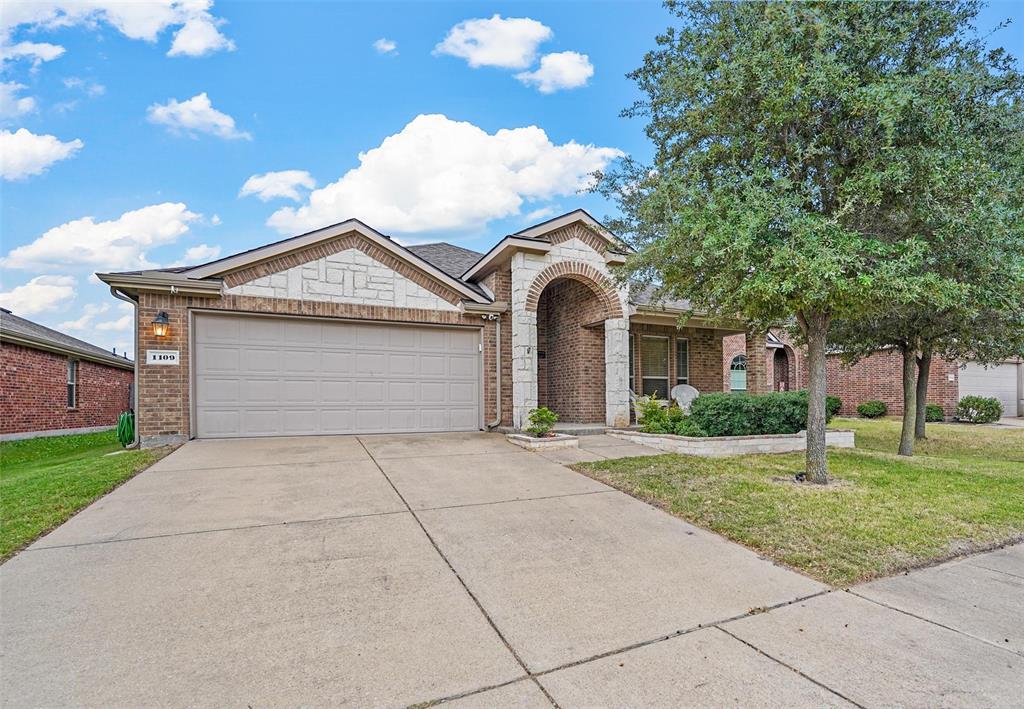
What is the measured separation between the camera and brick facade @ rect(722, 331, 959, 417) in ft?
58.7

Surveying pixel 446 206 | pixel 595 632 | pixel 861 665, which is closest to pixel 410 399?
pixel 595 632

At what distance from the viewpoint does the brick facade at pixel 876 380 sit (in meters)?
17.9

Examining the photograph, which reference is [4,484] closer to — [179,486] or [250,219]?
[179,486]

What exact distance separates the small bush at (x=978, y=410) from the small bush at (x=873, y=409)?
7.01ft

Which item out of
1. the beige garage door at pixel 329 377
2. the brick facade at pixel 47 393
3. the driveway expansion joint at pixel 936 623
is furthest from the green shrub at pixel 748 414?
the brick facade at pixel 47 393

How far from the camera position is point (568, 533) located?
450 centimetres

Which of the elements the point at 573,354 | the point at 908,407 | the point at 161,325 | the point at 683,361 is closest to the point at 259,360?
the point at 161,325

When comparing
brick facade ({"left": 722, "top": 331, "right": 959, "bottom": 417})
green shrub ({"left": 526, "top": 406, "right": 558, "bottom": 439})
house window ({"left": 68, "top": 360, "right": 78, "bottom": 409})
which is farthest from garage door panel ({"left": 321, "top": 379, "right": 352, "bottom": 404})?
brick facade ({"left": 722, "top": 331, "right": 959, "bottom": 417})

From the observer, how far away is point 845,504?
17.8 feet

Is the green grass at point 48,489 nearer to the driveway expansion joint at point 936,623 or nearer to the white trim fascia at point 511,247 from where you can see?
the driveway expansion joint at point 936,623

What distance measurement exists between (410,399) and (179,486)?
486 centimetres

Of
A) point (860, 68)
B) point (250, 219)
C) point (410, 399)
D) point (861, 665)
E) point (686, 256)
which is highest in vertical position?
point (250, 219)

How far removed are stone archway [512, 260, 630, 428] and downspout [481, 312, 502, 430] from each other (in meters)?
0.31

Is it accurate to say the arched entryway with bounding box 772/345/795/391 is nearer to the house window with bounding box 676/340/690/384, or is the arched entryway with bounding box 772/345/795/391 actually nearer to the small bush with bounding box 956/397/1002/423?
the small bush with bounding box 956/397/1002/423
